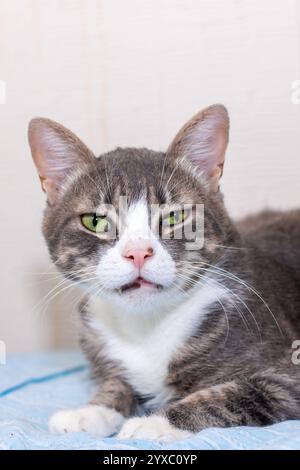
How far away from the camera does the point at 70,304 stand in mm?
2555

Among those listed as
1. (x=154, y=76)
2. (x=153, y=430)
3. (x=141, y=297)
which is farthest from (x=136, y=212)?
(x=154, y=76)

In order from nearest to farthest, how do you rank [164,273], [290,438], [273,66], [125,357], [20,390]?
[290,438] < [164,273] < [125,357] < [20,390] < [273,66]

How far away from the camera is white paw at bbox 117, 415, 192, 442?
1459mm

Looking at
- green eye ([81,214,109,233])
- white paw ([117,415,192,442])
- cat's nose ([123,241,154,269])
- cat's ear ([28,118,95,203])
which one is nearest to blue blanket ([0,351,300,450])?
white paw ([117,415,192,442])

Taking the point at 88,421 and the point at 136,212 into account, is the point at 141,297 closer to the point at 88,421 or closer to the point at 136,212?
the point at 136,212

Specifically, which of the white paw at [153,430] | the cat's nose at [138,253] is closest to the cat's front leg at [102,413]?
the white paw at [153,430]

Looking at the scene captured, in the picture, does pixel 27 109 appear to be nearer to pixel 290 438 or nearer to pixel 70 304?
pixel 70 304

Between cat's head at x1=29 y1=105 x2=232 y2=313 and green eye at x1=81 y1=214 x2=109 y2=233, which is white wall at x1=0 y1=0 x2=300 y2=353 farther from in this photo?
green eye at x1=81 y1=214 x2=109 y2=233

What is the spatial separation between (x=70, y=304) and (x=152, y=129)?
0.78m

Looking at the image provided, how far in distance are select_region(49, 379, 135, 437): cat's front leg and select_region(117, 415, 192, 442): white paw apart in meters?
0.16

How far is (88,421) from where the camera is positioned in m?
1.64

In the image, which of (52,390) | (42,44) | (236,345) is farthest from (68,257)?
(42,44)

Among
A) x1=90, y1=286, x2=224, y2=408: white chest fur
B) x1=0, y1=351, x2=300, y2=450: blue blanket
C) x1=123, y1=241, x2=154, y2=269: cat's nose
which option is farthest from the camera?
x1=90, y1=286, x2=224, y2=408: white chest fur

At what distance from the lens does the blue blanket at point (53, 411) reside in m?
1.39
